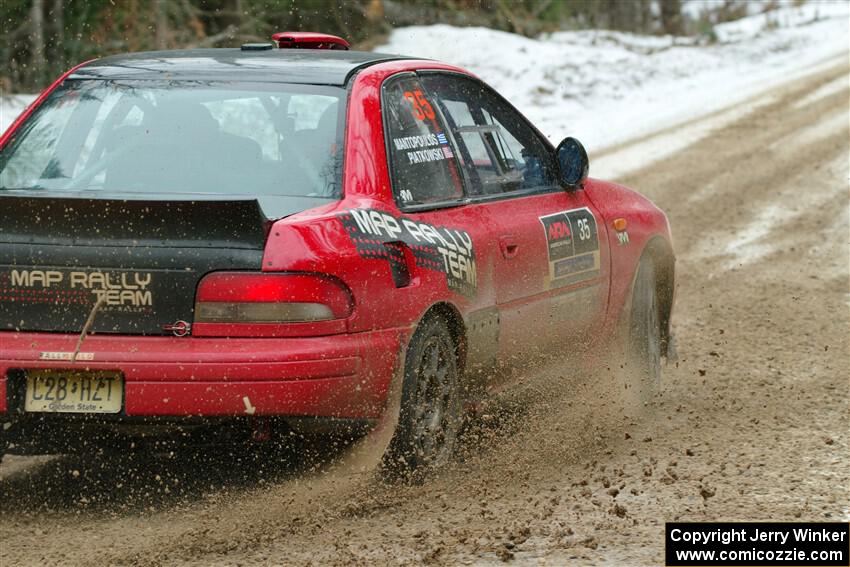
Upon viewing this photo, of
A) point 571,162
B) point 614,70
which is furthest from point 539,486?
point 614,70

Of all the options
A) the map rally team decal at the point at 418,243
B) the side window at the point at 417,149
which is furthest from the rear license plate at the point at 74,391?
the side window at the point at 417,149

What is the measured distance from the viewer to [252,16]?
64.0 feet

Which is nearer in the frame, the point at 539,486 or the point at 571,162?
the point at 539,486

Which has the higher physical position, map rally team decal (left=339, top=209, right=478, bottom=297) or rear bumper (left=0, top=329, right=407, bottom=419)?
map rally team decal (left=339, top=209, right=478, bottom=297)

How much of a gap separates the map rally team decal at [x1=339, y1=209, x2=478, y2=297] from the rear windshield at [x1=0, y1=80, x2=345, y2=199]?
0.61 feet

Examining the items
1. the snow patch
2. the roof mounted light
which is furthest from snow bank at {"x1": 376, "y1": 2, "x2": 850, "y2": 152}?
the roof mounted light

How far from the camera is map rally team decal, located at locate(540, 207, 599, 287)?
6238 millimetres

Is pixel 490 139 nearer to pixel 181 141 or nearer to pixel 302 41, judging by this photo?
pixel 302 41

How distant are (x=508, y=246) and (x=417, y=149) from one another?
0.58 metres

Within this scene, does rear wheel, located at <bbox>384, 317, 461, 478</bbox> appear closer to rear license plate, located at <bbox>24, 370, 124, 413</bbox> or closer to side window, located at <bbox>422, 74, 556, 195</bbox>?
side window, located at <bbox>422, 74, 556, 195</bbox>

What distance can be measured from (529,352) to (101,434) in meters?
1.94

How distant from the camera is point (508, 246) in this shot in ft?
19.2

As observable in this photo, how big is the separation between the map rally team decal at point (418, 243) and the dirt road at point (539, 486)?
695mm

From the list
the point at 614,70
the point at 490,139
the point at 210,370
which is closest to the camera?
the point at 210,370
